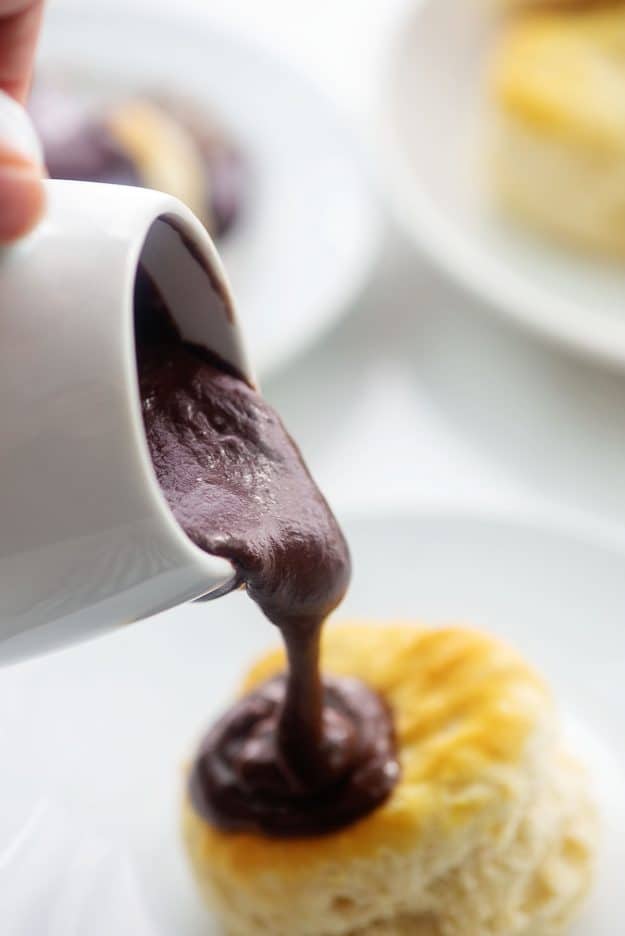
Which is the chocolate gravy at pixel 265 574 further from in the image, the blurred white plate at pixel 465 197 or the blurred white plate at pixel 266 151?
the blurred white plate at pixel 465 197

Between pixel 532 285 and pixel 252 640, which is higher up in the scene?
pixel 532 285

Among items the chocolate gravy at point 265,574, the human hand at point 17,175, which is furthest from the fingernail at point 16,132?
the chocolate gravy at point 265,574

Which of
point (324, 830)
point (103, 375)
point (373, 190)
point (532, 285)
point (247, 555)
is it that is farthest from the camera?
point (373, 190)

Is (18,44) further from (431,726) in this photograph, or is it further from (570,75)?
(570,75)

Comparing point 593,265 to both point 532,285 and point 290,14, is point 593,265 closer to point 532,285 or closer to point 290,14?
point 532,285

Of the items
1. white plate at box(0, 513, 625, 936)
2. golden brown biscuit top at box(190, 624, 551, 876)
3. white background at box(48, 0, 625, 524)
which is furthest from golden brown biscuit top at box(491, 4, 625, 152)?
golden brown biscuit top at box(190, 624, 551, 876)

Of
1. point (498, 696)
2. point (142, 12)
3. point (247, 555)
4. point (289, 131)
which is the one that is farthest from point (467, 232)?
point (247, 555)
